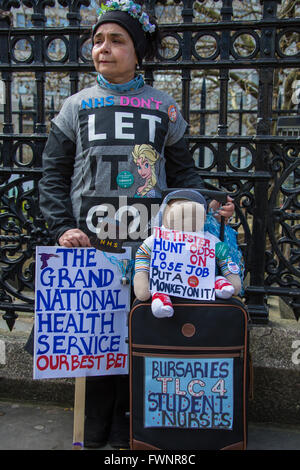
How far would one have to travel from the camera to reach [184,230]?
2441mm

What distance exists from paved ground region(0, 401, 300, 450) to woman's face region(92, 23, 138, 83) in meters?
2.16

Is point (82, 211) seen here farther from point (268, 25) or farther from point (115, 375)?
point (268, 25)

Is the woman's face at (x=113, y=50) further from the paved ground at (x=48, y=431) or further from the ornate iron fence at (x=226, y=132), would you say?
the paved ground at (x=48, y=431)

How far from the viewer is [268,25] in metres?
2.98

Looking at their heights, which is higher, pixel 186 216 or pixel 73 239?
pixel 186 216

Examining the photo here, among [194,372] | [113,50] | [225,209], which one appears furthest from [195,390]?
[113,50]

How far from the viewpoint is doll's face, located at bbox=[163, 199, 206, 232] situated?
2.41 meters

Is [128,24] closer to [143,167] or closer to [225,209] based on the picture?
[143,167]

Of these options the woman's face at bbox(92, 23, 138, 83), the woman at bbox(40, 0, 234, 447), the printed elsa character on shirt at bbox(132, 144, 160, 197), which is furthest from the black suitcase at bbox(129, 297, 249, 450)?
the woman's face at bbox(92, 23, 138, 83)

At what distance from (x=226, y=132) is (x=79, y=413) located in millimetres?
1961

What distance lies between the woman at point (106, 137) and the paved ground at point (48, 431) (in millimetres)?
248

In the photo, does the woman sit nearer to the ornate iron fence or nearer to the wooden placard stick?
the wooden placard stick
